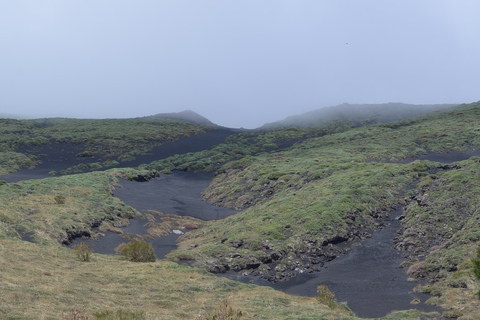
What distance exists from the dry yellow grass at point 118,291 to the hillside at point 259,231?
0.27 ft

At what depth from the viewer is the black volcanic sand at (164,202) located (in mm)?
36406

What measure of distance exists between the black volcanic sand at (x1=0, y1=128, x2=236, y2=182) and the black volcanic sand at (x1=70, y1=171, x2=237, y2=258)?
64.9 ft

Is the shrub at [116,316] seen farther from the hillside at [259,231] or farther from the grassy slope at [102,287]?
the grassy slope at [102,287]

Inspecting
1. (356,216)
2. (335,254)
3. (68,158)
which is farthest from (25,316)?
(68,158)

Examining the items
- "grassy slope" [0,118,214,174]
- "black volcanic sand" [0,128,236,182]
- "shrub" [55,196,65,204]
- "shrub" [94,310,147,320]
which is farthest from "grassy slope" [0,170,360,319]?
"grassy slope" [0,118,214,174]

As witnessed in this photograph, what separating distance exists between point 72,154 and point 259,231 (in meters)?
69.1

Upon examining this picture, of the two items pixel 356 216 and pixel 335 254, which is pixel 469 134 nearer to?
pixel 356 216

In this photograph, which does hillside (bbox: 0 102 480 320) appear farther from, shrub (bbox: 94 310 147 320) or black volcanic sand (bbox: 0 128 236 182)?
black volcanic sand (bbox: 0 128 236 182)

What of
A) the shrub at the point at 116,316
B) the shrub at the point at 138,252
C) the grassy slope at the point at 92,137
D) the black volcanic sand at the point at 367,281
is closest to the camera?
the shrub at the point at 116,316

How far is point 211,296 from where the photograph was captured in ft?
68.1

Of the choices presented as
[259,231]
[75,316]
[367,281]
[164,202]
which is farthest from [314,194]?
[75,316]

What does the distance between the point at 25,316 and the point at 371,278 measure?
22.1 meters

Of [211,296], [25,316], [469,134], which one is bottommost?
[211,296]

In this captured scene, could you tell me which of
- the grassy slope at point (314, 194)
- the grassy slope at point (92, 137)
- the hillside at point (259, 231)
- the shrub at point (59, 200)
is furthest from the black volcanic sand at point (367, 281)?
the grassy slope at point (92, 137)
